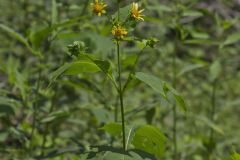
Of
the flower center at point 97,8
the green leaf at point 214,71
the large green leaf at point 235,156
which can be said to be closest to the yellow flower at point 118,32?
the flower center at point 97,8

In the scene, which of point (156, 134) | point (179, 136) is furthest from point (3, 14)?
point (156, 134)

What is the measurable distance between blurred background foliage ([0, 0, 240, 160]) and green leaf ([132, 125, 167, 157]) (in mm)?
205

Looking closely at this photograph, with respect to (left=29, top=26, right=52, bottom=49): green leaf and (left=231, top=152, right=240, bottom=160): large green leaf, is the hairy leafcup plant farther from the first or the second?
(left=29, top=26, right=52, bottom=49): green leaf

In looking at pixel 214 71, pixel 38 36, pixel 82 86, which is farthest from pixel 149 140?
pixel 214 71

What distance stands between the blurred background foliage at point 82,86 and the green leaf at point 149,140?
0.20 m

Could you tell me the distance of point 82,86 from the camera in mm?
2379

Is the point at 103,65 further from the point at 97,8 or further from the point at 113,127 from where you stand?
the point at 113,127

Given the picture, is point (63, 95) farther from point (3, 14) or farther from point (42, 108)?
point (3, 14)

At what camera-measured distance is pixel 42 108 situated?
2787mm

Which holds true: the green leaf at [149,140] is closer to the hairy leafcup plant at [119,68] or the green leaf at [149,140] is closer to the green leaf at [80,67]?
the hairy leafcup plant at [119,68]

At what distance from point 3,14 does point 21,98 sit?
79.4 inches

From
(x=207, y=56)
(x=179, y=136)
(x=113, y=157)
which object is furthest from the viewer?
(x=207, y=56)

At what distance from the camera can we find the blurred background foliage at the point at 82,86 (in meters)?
2.38

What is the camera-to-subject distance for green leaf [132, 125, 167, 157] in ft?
5.58
